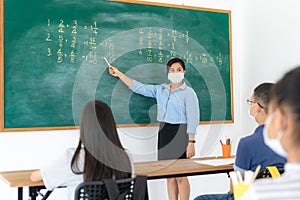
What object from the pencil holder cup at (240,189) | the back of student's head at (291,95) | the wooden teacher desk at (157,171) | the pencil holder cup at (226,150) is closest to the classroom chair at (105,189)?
the wooden teacher desk at (157,171)

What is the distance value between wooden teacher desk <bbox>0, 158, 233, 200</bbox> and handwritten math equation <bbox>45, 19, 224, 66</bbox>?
4.00 ft

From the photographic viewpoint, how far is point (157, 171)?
248 cm

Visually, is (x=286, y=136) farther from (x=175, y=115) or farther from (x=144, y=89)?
(x=144, y=89)

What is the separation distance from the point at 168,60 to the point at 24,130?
1484mm

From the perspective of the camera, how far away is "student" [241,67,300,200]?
3.04ft

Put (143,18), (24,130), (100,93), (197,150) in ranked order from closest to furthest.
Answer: (24,130)
(100,93)
(143,18)
(197,150)

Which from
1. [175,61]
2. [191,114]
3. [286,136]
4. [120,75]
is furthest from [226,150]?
[286,136]

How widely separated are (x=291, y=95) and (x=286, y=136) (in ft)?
0.32

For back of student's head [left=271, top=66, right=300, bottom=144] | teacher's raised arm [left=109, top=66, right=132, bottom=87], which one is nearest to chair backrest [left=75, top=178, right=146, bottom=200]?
back of student's head [left=271, top=66, right=300, bottom=144]

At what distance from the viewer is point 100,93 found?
361 cm

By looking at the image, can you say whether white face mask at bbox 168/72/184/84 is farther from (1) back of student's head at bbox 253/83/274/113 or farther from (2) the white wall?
(1) back of student's head at bbox 253/83/274/113

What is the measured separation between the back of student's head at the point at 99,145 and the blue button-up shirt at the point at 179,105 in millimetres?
1735

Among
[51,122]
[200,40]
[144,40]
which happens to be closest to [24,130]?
[51,122]

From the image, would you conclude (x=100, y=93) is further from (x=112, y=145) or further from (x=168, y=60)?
(x=112, y=145)
